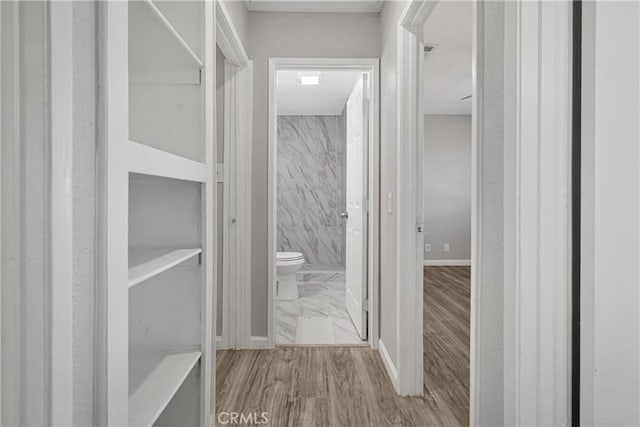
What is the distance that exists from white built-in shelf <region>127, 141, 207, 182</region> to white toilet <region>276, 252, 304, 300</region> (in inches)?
98.8

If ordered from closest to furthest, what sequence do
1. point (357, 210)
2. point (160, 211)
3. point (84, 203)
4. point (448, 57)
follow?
point (84, 203), point (160, 211), point (357, 210), point (448, 57)

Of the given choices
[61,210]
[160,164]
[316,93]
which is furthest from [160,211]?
[316,93]

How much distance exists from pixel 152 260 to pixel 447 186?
19.6 ft

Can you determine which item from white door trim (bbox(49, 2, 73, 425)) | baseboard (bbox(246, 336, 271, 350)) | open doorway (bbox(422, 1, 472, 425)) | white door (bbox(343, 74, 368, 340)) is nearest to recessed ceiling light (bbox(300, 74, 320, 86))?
white door (bbox(343, 74, 368, 340))

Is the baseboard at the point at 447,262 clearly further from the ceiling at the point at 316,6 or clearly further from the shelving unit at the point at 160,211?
the shelving unit at the point at 160,211

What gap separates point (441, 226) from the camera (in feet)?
21.4

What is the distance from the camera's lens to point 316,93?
15.7 feet

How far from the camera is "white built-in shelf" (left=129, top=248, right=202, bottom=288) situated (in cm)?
104

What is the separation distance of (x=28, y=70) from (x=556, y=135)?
97 cm

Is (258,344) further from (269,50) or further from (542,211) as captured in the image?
(542,211)

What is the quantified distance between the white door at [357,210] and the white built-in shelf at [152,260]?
1.60 metres

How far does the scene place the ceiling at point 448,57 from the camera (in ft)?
9.57

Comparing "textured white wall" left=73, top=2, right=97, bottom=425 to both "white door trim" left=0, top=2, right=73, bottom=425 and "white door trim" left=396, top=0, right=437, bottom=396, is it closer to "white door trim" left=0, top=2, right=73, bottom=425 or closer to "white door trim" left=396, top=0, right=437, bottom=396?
"white door trim" left=0, top=2, right=73, bottom=425

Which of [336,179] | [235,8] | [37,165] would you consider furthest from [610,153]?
[336,179]
